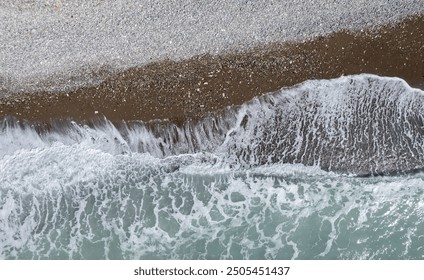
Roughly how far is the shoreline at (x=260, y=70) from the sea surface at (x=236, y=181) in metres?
0.13

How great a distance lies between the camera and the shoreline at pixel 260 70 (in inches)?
177

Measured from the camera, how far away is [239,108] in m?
4.53

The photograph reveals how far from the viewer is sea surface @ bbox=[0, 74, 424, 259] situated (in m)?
4.50

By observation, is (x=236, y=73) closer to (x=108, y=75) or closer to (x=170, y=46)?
(x=170, y=46)

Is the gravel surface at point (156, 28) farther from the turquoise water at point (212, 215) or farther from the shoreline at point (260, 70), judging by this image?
the turquoise water at point (212, 215)

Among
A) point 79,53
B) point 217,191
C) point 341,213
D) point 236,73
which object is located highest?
point 79,53

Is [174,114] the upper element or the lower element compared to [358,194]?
upper

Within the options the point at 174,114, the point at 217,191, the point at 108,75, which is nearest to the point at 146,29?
the point at 108,75

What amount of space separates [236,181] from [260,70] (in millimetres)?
1289

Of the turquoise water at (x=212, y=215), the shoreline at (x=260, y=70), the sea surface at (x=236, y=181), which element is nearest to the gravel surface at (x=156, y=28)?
the shoreline at (x=260, y=70)

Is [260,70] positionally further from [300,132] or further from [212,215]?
[212,215]

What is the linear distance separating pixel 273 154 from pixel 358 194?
3.51ft

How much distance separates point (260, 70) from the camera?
4512 mm

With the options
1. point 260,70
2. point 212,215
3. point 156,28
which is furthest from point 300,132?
point 156,28
